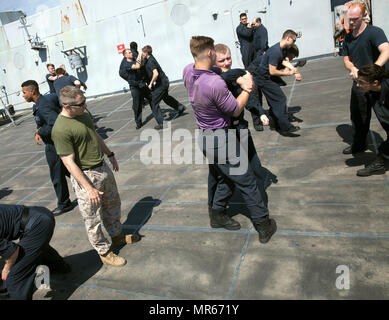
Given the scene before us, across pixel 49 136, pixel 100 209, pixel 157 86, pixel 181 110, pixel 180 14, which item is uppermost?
pixel 180 14

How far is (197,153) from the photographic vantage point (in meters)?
5.98

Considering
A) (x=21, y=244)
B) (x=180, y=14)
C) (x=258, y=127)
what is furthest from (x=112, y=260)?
(x=180, y=14)

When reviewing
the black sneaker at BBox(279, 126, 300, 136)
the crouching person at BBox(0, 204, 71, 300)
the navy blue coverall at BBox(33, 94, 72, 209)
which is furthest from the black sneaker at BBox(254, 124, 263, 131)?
the crouching person at BBox(0, 204, 71, 300)

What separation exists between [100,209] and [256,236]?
1.74 metres

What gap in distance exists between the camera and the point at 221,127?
3.12 metres

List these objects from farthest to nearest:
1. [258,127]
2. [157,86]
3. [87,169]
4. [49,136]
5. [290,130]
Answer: [157,86], [258,127], [290,130], [49,136], [87,169]

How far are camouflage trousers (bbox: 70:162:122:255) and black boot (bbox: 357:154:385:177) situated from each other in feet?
10.2

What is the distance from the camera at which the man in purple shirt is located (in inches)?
113

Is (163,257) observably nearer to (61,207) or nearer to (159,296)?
(159,296)

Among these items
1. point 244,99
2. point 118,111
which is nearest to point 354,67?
point 244,99

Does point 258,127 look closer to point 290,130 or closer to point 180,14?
point 290,130

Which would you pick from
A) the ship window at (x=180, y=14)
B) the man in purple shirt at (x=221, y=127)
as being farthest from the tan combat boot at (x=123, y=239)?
the ship window at (x=180, y=14)

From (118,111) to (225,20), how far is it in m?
5.78
